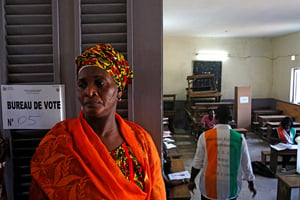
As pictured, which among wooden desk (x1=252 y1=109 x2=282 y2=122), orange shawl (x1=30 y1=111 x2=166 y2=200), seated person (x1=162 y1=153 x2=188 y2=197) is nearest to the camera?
orange shawl (x1=30 y1=111 x2=166 y2=200)

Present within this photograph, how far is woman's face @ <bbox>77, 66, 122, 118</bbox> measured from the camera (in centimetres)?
89

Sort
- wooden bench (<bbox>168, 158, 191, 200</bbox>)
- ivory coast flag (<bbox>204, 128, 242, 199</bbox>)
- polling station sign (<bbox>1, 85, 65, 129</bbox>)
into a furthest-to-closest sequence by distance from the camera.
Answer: ivory coast flag (<bbox>204, 128, 242, 199</bbox>) < wooden bench (<bbox>168, 158, 191, 200</bbox>) < polling station sign (<bbox>1, 85, 65, 129</bbox>)

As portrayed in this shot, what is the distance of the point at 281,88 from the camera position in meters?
7.77

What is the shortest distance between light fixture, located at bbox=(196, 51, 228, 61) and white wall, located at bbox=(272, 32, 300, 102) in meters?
1.66

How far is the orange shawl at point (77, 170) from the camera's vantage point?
837 millimetres

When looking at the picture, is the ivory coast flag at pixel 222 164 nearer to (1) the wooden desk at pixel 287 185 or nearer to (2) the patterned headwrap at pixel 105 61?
(1) the wooden desk at pixel 287 185

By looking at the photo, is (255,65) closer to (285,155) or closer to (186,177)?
(285,155)

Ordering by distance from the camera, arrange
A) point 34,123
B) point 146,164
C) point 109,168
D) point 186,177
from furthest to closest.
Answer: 1. point 186,177
2. point 34,123
3. point 146,164
4. point 109,168

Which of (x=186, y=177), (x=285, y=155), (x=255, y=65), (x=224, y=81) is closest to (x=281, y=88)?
(x=255, y=65)

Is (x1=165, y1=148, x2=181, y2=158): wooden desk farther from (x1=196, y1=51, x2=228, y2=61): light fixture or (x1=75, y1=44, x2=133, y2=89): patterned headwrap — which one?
(x1=196, y1=51, x2=228, y2=61): light fixture

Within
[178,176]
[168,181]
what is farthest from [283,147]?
[168,181]

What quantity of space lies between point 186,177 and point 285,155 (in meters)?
3.03

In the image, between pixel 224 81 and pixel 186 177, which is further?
pixel 224 81

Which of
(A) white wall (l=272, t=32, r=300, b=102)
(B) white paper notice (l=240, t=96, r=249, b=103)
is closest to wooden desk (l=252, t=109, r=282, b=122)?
(A) white wall (l=272, t=32, r=300, b=102)
